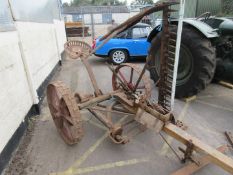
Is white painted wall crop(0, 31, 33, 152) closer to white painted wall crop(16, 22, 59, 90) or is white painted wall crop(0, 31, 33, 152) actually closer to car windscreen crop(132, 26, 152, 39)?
white painted wall crop(16, 22, 59, 90)

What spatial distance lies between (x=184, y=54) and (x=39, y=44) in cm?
364

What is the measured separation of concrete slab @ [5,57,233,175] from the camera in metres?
2.63

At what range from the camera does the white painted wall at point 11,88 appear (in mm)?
2785

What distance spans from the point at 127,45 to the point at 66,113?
5263 millimetres

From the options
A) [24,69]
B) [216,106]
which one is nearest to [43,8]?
[24,69]

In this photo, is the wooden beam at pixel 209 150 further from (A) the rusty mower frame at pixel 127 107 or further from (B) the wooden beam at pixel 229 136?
(B) the wooden beam at pixel 229 136

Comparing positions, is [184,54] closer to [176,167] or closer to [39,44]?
[176,167]

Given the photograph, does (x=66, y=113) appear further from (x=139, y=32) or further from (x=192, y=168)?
(x=139, y=32)

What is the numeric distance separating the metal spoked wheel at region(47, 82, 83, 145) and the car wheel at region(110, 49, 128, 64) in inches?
185

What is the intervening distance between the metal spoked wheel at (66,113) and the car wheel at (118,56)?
15.4 feet

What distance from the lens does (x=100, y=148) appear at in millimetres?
3031

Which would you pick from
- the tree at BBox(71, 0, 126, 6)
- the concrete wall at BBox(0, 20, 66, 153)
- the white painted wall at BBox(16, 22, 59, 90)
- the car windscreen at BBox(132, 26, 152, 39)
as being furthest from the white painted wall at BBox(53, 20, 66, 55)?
the tree at BBox(71, 0, 126, 6)

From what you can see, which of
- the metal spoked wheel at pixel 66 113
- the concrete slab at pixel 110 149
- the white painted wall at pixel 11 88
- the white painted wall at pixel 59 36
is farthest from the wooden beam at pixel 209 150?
the white painted wall at pixel 59 36

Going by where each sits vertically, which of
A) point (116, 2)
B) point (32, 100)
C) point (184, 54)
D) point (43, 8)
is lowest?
point (32, 100)
